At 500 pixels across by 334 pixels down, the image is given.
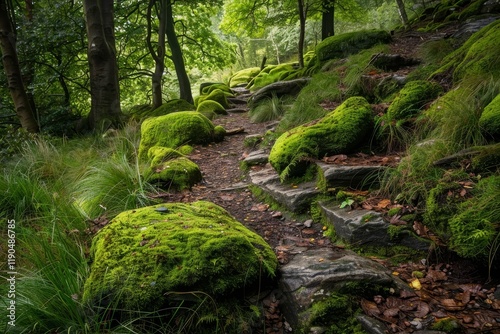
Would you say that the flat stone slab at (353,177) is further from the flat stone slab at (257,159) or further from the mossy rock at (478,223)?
the flat stone slab at (257,159)

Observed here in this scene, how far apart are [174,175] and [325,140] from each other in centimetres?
216

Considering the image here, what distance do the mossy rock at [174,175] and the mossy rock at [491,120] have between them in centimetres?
353

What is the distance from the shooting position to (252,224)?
335 centimetres

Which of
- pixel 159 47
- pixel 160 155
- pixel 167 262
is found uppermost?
pixel 159 47

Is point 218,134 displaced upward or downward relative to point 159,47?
downward

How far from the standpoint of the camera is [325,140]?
153 inches

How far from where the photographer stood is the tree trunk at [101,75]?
24.0 feet

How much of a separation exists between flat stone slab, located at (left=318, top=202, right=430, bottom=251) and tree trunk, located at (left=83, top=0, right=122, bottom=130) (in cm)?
688

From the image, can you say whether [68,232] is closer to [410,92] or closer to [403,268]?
[403,268]

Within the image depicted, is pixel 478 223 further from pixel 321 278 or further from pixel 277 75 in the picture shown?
pixel 277 75

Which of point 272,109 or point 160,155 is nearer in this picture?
point 160,155

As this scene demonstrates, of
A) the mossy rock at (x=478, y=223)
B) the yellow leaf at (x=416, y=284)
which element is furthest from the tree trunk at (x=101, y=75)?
the mossy rock at (x=478, y=223)

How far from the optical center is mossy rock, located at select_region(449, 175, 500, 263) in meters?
1.99

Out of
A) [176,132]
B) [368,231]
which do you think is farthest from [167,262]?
[176,132]
